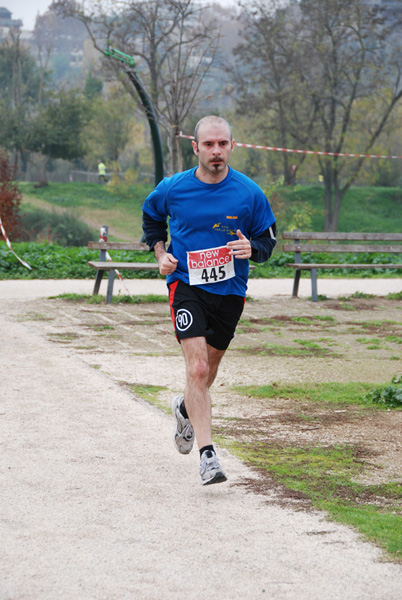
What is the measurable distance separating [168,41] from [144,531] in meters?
35.5

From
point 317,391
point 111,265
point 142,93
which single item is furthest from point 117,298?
point 142,93

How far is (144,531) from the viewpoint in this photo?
358cm

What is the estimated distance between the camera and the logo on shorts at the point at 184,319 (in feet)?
14.9

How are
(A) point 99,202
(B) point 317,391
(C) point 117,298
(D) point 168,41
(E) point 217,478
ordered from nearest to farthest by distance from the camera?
(E) point 217,478 < (B) point 317,391 < (C) point 117,298 < (D) point 168,41 < (A) point 99,202

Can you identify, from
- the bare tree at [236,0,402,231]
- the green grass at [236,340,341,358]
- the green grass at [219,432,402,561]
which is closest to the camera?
the green grass at [219,432,402,561]

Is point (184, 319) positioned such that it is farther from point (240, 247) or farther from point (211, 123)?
point (211, 123)

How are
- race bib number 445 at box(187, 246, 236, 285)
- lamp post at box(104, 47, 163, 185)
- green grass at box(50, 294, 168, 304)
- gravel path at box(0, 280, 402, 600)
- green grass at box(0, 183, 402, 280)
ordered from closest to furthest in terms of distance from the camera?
gravel path at box(0, 280, 402, 600)
race bib number 445 at box(187, 246, 236, 285)
green grass at box(50, 294, 168, 304)
lamp post at box(104, 47, 163, 185)
green grass at box(0, 183, 402, 280)

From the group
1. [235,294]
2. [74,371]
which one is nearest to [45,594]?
[235,294]

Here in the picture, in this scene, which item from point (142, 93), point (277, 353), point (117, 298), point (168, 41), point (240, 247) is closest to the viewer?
point (240, 247)

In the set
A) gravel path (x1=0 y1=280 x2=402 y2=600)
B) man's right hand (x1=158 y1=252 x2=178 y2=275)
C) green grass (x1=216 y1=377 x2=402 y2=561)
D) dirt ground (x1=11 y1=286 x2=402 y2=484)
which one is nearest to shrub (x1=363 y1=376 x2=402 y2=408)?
green grass (x1=216 y1=377 x2=402 y2=561)

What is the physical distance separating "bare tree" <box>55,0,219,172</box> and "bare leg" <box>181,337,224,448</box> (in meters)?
21.3

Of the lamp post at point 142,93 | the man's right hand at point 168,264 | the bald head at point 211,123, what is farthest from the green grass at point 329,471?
the lamp post at point 142,93

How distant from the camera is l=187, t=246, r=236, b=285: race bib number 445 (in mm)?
4535

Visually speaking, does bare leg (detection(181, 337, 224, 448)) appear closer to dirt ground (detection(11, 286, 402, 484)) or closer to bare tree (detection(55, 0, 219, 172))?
dirt ground (detection(11, 286, 402, 484))
